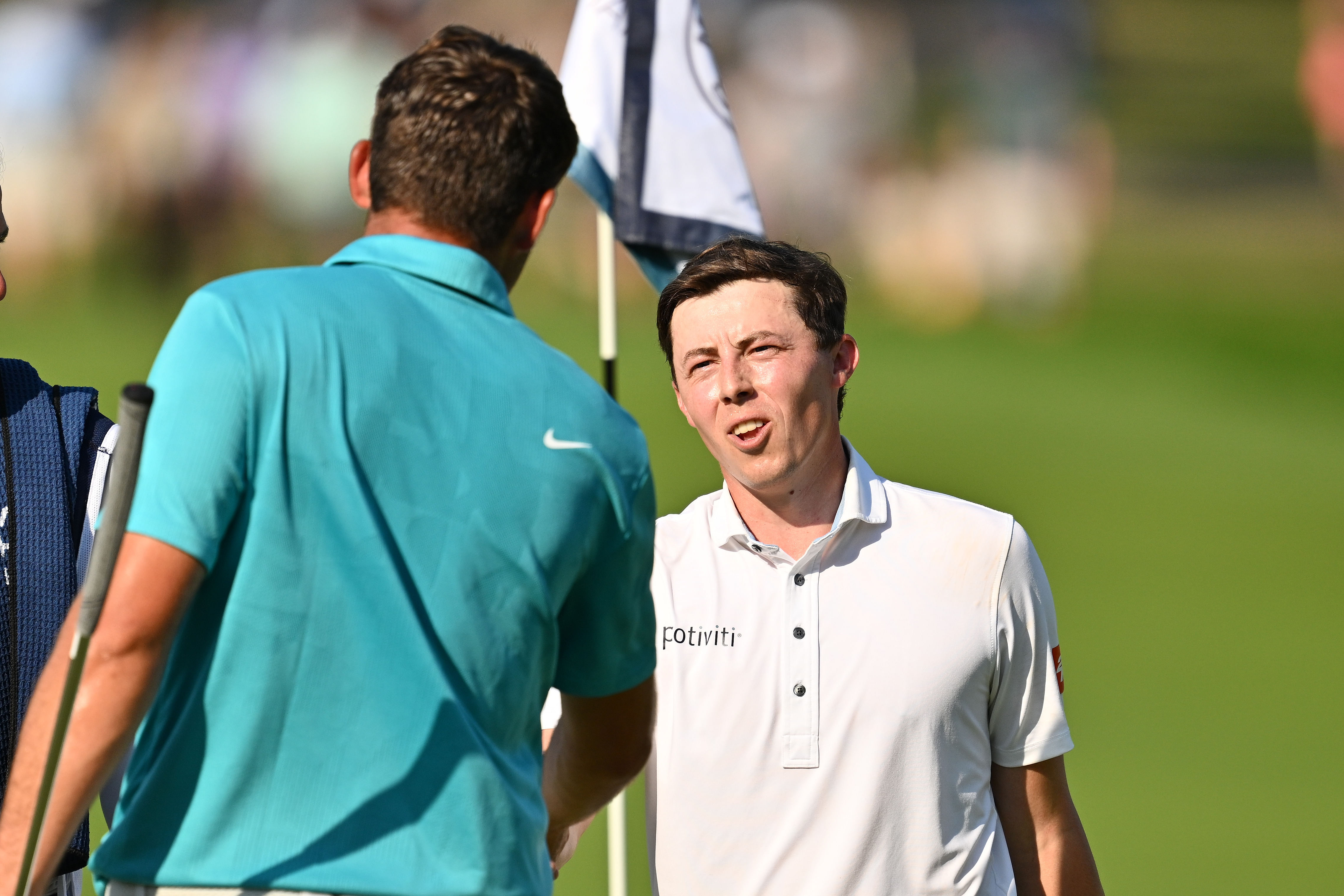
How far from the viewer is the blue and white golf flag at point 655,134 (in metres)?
3.62

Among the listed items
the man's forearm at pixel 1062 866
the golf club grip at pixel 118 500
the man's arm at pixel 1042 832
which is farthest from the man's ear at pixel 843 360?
the golf club grip at pixel 118 500

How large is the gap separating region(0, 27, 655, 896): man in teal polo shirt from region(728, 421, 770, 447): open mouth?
910 millimetres

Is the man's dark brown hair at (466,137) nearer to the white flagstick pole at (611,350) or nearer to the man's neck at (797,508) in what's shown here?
the man's neck at (797,508)

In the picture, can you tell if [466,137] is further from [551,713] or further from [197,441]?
[551,713]

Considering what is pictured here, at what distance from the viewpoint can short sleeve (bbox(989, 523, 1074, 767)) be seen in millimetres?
2262

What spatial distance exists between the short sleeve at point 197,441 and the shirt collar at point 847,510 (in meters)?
1.17

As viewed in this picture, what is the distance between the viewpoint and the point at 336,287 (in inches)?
54.2

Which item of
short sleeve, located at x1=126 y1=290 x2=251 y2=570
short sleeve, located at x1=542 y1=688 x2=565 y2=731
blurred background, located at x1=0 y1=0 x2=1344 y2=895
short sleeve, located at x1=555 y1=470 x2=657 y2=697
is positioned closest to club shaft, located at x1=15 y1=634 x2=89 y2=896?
short sleeve, located at x1=126 y1=290 x2=251 y2=570

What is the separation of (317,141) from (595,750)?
51.9 ft

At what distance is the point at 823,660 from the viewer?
227 cm

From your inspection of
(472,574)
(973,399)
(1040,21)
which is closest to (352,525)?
(472,574)

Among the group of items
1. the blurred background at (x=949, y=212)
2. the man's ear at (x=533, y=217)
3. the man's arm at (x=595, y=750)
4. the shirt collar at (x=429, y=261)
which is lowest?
the man's arm at (x=595, y=750)

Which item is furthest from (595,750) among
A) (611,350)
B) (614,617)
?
(611,350)

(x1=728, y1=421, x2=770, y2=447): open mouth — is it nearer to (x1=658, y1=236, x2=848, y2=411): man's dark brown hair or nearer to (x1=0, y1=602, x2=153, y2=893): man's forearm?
(x1=658, y1=236, x2=848, y2=411): man's dark brown hair
